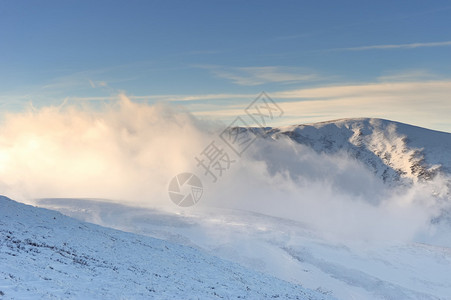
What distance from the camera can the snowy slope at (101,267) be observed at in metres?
14.4

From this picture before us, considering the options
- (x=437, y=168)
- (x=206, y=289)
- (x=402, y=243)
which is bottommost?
(x=206, y=289)

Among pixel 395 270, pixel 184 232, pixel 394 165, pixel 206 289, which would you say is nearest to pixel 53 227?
pixel 206 289

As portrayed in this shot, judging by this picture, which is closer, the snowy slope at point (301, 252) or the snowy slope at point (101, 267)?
the snowy slope at point (101, 267)

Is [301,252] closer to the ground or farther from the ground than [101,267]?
farther from the ground

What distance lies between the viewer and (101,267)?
19.4 m

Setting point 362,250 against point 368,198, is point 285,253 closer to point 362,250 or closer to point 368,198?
point 362,250

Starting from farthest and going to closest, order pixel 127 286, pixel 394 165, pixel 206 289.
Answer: pixel 394 165, pixel 206 289, pixel 127 286

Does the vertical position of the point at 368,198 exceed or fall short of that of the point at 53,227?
it exceeds it

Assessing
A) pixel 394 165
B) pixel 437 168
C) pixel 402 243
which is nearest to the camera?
pixel 402 243

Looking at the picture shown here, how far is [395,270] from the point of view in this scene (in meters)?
44.9

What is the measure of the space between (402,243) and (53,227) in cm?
5470

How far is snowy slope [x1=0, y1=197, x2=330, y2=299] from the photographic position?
14.4m

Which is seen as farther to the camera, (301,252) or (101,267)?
(301,252)

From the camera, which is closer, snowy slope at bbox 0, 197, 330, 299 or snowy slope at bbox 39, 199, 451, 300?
snowy slope at bbox 0, 197, 330, 299
